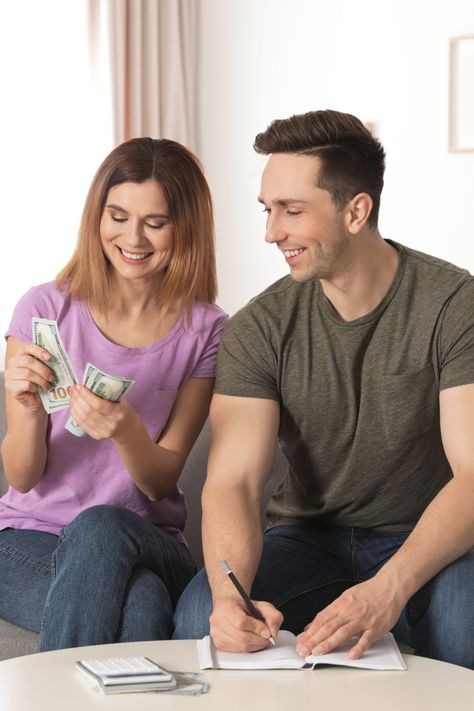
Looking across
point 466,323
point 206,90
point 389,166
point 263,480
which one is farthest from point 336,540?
point 206,90

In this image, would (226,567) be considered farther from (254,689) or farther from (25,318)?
(25,318)

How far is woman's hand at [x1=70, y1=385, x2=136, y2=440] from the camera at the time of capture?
2.13 meters

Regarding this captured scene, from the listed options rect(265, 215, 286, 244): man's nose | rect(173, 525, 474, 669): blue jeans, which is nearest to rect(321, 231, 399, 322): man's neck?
rect(265, 215, 286, 244): man's nose

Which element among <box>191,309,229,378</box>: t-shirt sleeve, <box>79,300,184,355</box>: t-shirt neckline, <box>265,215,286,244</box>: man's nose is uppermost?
<box>265,215,286,244</box>: man's nose

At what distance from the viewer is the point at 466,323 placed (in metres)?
2.13

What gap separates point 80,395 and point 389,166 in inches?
140

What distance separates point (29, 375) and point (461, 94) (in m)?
3.66

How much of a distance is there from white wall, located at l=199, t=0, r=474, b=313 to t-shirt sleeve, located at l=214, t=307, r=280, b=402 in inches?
125

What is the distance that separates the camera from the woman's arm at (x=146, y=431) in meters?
2.13

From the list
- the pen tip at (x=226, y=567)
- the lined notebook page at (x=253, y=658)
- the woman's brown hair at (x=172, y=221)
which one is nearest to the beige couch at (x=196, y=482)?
the woman's brown hair at (x=172, y=221)

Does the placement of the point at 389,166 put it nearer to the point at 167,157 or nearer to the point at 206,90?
the point at 206,90

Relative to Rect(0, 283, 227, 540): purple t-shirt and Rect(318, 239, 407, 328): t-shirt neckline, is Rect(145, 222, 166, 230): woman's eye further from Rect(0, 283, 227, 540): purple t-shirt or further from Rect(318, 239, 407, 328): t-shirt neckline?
Rect(318, 239, 407, 328): t-shirt neckline

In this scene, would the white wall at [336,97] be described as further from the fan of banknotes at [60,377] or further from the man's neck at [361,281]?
the fan of banknotes at [60,377]

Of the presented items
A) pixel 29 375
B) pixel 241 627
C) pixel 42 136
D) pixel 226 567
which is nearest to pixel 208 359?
pixel 29 375
